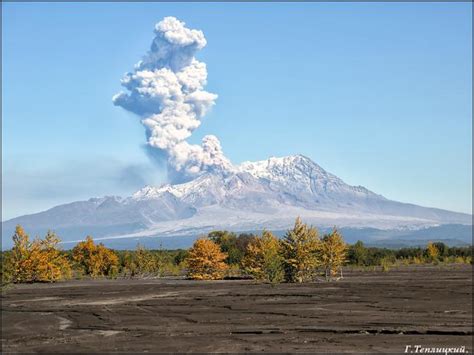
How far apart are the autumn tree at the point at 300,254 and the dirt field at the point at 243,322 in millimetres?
17754

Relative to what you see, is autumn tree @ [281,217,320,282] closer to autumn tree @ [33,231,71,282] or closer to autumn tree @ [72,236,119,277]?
autumn tree @ [33,231,71,282]

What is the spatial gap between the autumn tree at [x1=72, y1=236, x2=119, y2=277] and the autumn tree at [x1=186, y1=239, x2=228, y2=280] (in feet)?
50.5

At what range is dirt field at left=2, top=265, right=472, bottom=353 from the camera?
25406 millimetres

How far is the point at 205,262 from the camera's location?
83500 millimetres

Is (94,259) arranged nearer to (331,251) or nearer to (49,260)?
(49,260)

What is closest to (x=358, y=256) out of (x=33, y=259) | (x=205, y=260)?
(x=205, y=260)

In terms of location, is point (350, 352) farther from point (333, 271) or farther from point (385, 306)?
point (333, 271)

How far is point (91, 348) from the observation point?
25.2 m

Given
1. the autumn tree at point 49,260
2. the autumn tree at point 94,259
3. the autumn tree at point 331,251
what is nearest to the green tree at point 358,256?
the autumn tree at point 94,259

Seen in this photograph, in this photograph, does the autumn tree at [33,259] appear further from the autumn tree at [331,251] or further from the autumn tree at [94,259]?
the autumn tree at [331,251]

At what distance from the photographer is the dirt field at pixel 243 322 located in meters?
25.4

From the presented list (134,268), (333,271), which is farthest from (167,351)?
(134,268)

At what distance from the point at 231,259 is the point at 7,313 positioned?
227ft

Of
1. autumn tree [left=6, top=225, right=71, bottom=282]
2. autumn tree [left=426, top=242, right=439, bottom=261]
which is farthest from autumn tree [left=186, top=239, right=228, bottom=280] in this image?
autumn tree [left=426, top=242, right=439, bottom=261]
